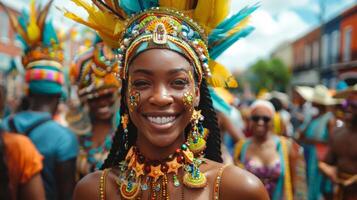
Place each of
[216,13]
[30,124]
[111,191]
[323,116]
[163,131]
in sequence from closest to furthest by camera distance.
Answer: [163,131]
[111,191]
[216,13]
[30,124]
[323,116]

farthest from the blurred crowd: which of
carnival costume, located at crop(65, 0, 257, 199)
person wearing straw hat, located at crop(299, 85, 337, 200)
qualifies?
carnival costume, located at crop(65, 0, 257, 199)

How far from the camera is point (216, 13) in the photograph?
7.39 feet

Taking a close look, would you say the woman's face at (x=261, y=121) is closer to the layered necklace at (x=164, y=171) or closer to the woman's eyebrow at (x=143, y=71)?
the layered necklace at (x=164, y=171)

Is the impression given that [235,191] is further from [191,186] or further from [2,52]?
[2,52]

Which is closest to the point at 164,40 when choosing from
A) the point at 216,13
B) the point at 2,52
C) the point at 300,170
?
the point at 216,13

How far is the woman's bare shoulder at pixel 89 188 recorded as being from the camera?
2.12 metres

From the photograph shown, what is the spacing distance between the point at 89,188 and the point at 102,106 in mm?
2180

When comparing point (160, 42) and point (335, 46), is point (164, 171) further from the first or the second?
point (335, 46)

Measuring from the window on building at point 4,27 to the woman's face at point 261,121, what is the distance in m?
21.8

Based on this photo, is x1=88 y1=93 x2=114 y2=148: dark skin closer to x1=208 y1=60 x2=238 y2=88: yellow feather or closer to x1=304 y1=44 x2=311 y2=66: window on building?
x1=208 y1=60 x2=238 y2=88: yellow feather

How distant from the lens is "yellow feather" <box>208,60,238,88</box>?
2457mm

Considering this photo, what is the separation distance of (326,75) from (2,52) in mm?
26941

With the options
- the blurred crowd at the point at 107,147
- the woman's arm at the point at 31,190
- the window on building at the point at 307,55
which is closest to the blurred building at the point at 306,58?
the window on building at the point at 307,55

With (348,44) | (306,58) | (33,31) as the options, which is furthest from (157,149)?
(306,58)
